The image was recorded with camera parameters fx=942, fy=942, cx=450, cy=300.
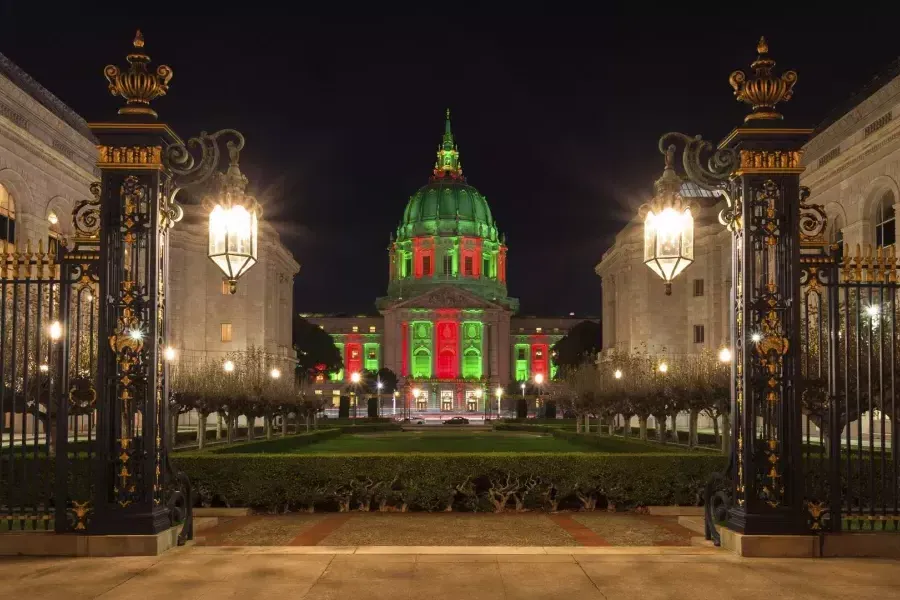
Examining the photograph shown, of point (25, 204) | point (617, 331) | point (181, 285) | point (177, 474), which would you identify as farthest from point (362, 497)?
point (617, 331)

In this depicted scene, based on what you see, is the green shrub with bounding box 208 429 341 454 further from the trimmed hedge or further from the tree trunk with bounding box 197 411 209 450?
the trimmed hedge

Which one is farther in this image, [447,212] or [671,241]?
[447,212]

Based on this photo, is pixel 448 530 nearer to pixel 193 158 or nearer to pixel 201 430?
pixel 193 158

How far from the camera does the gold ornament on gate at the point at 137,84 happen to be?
12.1 m

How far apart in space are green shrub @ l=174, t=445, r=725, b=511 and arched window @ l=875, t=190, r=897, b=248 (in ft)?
73.4

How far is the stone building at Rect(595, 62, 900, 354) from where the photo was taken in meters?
36.2

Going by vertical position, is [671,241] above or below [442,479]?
above


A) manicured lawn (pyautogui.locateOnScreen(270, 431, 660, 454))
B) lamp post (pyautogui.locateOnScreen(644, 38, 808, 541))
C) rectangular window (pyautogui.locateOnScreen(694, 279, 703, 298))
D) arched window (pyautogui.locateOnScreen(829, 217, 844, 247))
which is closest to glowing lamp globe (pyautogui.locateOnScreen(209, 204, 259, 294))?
lamp post (pyautogui.locateOnScreen(644, 38, 808, 541))

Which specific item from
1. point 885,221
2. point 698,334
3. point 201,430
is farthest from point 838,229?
point 201,430

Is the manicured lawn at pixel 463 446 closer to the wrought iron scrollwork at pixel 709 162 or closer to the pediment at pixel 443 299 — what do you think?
the wrought iron scrollwork at pixel 709 162

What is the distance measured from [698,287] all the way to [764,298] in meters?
54.4

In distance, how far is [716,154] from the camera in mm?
12312

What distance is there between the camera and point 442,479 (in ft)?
58.9

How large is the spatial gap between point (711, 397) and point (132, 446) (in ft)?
71.3
